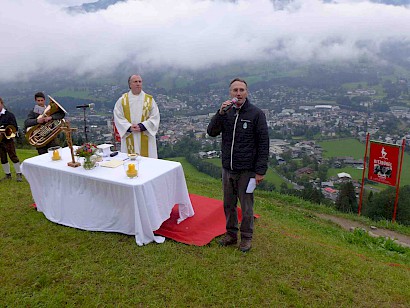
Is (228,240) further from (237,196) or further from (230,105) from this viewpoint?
(230,105)

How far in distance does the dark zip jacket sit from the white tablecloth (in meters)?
1.13

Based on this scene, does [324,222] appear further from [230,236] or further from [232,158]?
[232,158]

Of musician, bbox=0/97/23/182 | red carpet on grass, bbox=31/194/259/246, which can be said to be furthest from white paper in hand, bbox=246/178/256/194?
musician, bbox=0/97/23/182

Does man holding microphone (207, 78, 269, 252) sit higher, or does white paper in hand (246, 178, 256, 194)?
man holding microphone (207, 78, 269, 252)

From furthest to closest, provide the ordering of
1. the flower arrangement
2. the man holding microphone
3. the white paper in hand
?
the flower arrangement → the white paper in hand → the man holding microphone

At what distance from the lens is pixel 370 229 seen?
23.0 feet

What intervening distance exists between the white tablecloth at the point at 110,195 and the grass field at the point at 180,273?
20 centimetres

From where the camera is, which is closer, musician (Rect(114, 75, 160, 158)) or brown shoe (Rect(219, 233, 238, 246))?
brown shoe (Rect(219, 233, 238, 246))

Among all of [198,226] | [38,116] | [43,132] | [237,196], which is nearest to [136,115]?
[43,132]

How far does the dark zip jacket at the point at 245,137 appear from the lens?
372 centimetres

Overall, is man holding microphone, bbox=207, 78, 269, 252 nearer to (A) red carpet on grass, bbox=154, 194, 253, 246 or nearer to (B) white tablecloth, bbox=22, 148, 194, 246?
(A) red carpet on grass, bbox=154, 194, 253, 246

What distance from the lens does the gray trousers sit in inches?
157

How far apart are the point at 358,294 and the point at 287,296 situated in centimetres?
83

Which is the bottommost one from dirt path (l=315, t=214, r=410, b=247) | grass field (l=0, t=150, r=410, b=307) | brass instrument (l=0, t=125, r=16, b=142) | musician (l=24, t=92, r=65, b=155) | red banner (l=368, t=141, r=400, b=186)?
dirt path (l=315, t=214, r=410, b=247)
